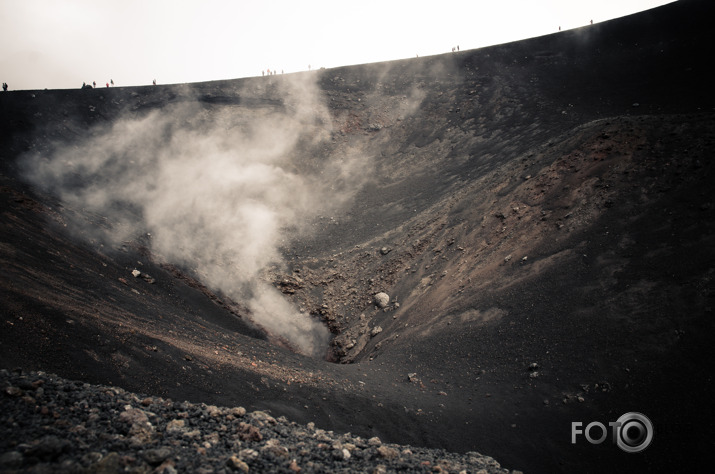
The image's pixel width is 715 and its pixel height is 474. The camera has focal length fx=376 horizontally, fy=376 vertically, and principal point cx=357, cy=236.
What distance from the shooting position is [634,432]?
8.27m

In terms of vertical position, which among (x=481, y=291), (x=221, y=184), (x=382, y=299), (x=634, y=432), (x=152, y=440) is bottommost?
(x=152, y=440)

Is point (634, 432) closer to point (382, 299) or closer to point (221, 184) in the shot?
point (382, 299)

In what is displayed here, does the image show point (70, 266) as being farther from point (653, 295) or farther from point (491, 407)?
point (653, 295)

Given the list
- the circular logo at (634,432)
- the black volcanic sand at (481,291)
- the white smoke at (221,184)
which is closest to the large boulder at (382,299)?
the black volcanic sand at (481,291)

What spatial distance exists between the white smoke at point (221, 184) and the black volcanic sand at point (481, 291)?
50.5 inches

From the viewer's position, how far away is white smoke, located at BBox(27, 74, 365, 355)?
18.3 m

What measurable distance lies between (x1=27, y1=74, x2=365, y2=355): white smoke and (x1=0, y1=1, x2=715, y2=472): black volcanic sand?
4.21 ft

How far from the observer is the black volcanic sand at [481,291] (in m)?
8.19

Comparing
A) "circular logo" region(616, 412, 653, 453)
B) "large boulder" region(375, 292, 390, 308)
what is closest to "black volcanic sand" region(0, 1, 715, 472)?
"circular logo" region(616, 412, 653, 453)

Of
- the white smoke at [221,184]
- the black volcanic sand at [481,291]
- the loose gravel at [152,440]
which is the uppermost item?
the white smoke at [221,184]

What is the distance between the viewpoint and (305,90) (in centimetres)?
3328

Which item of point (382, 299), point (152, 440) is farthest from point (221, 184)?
point (152, 440)

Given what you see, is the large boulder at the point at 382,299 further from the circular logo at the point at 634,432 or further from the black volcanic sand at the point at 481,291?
the circular logo at the point at 634,432

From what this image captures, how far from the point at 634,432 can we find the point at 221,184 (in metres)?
23.3
